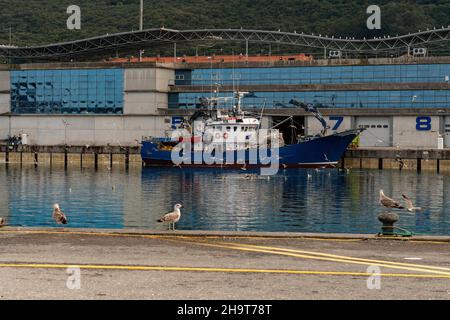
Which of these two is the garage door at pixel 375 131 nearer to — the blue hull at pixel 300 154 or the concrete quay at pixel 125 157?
the concrete quay at pixel 125 157

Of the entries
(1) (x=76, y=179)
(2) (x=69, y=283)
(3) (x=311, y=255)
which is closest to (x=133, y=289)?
(2) (x=69, y=283)

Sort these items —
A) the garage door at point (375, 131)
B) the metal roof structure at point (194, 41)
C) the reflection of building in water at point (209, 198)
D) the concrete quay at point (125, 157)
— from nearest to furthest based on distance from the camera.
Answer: the reflection of building in water at point (209, 198) → the concrete quay at point (125, 157) → the garage door at point (375, 131) → the metal roof structure at point (194, 41)

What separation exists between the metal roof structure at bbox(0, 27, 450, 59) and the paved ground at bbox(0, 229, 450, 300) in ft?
357

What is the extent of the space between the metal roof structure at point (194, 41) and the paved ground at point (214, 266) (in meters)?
109

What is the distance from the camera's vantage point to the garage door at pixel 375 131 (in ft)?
413

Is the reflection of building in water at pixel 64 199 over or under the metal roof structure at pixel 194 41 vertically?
under

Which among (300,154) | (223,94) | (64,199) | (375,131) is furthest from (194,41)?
(64,199)

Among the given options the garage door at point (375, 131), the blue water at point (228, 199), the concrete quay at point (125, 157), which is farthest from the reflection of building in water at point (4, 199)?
the garage door at point (375, 131)

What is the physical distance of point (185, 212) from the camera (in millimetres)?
58375

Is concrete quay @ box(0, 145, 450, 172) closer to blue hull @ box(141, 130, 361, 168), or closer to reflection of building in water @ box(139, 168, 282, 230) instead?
blue hull @ box(141, 130, 361, 168)

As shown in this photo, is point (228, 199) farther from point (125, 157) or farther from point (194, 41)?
point (194, 41)

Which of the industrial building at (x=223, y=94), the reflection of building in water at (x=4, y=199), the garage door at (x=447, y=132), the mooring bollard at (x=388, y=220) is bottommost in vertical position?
the reflection of building in water at (x=4, y=199)

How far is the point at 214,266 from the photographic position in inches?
789

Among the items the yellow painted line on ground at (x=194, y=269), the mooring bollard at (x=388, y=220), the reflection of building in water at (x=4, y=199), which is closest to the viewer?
the yellow painted line on ground at (x=194, y=269)
